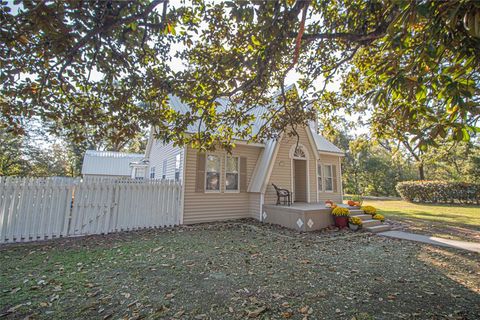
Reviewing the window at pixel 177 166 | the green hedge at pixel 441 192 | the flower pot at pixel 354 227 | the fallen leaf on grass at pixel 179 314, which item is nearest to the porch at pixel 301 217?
the flower pot at pixel 354 227

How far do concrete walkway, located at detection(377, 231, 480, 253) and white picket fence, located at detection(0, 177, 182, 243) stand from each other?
7625mm

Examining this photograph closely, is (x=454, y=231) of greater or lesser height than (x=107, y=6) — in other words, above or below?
below

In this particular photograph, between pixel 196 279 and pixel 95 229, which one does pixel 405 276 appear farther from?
pixel 95 229

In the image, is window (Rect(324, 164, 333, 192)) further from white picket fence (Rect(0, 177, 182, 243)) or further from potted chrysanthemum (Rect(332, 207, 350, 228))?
white picket fence (Rect(0, 177, 182, 243))

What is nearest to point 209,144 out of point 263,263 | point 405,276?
point 263,263

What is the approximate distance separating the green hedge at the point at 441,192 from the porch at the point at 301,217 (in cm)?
1557

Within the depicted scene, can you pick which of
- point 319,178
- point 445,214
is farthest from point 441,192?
point 319,178

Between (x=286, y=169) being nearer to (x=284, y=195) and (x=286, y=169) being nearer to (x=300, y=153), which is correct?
(x=300, y=153)

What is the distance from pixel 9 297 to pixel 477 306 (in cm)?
640

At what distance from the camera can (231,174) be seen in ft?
32.0

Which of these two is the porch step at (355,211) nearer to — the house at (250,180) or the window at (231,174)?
the house at (250,180)

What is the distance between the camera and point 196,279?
3717 mm

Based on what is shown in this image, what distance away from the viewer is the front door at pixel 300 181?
11.1m

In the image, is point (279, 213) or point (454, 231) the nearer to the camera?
point (454, 231)
